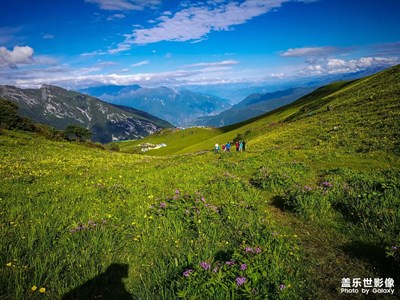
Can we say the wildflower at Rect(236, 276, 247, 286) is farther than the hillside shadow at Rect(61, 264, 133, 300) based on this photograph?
No

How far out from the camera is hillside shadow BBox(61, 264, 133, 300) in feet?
18.3

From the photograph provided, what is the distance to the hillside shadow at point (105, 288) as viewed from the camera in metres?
5.59

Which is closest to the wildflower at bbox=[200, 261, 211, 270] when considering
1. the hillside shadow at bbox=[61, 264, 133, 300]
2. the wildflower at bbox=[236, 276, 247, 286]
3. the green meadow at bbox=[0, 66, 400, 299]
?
the green meadow at bbox=[0, 66, 400, 299]

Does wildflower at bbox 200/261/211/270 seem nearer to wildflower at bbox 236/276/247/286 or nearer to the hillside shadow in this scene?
wildflower at bbox 236/276/247/286

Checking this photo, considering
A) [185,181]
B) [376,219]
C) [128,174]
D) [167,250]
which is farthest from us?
[128,174]

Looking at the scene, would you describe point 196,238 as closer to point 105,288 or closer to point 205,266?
point 205,266

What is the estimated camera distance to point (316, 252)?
23.8 ft

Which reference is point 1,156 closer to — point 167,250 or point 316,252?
point 167,250

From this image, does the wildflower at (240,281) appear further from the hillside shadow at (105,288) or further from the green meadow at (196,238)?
the hillside shadow at (105,288)

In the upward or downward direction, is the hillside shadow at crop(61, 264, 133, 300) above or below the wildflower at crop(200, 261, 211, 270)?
below

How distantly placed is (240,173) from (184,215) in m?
9.40

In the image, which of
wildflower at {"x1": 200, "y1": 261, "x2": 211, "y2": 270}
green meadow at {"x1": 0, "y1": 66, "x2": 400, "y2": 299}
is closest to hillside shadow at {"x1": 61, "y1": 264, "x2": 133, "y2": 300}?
green meadow at {"x1": 0, "y1": 66, "x2": 400, "y2": 299}

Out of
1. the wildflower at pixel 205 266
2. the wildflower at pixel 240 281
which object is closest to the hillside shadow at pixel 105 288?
the wildflower at pixel 205 266

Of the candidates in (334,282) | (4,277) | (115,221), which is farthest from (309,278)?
(4,277)
